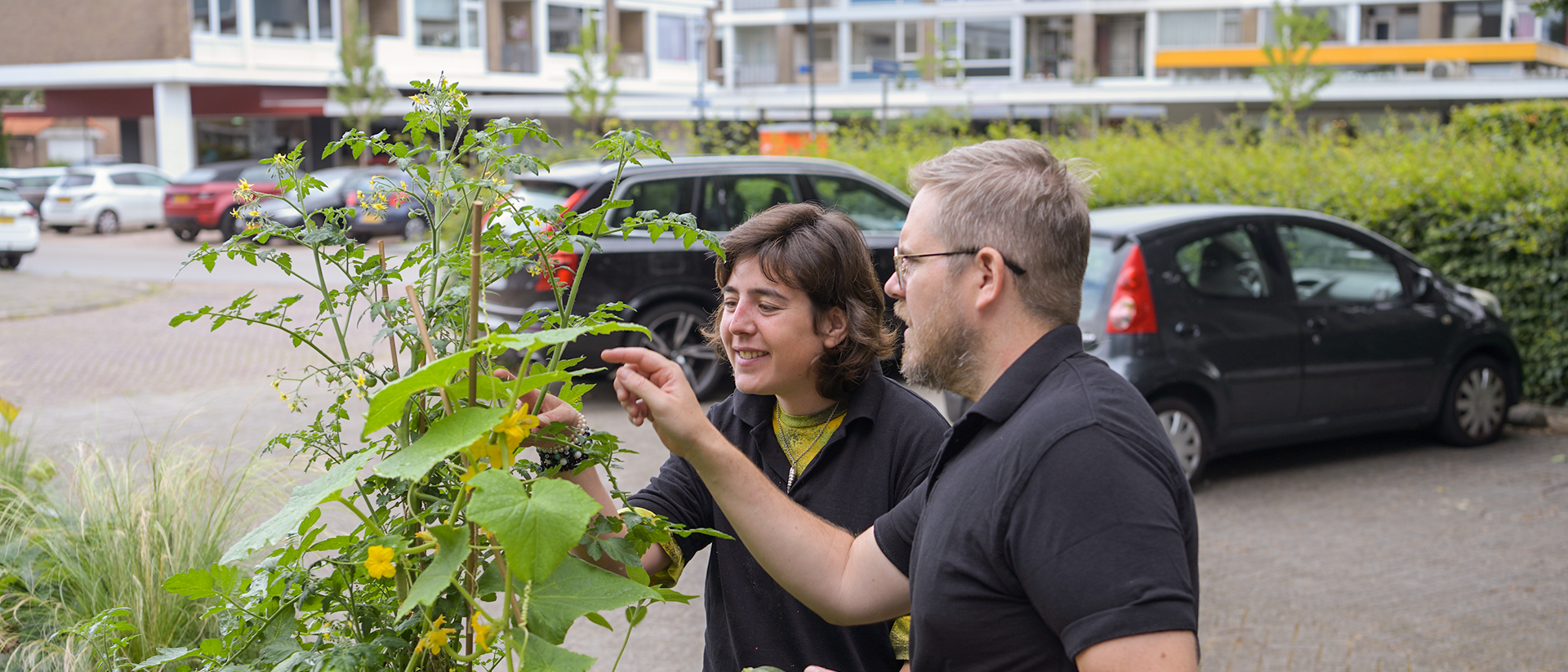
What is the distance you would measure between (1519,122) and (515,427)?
17.1 m

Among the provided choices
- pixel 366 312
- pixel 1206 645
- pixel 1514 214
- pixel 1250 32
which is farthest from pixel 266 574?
pixel 1250 32

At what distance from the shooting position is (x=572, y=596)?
146 cm

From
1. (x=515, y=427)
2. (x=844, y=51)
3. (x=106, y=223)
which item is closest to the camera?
(x=515, y=427)

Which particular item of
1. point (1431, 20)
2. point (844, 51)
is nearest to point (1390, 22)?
point (1431, 20)

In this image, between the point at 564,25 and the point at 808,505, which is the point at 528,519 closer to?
the point at 808,505

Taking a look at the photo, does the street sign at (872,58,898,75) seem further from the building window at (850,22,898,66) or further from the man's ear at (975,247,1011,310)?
the building window at (850,22,898,66)

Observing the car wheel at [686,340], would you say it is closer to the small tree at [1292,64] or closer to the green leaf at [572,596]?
the green leaf at [572,596]

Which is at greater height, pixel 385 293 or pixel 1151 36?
pixel 1151 36

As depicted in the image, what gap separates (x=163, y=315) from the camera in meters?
14.4

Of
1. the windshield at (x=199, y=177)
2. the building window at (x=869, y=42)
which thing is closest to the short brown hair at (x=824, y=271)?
the windshield at (x=199, y=177)

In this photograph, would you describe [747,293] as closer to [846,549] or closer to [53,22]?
[846,549]

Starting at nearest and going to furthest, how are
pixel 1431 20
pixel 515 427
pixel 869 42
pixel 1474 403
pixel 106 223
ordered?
pixel 515 427 → pixel 1474 403 → pixel 106 223 → pixel 1431 20 → pixel 869 42

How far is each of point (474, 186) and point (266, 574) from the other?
721mm

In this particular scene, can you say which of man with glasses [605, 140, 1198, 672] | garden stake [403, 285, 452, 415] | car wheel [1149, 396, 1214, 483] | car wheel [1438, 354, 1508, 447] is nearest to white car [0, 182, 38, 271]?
car wheel [1149, 396, 1214, 483]
